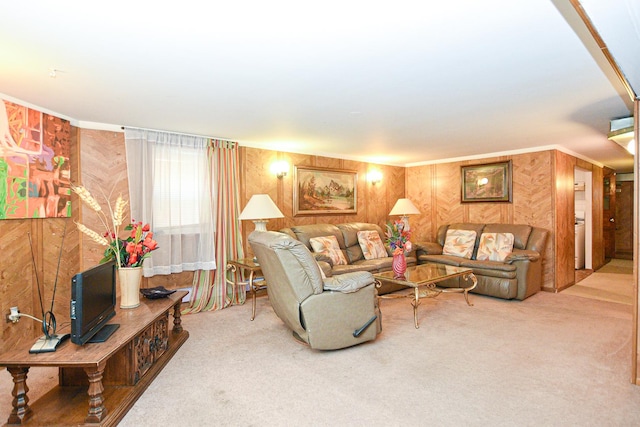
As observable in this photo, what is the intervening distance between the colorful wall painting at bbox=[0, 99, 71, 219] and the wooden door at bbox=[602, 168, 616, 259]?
378 inches

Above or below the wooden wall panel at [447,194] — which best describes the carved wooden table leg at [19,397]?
below

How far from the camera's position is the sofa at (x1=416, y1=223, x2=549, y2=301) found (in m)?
4.48

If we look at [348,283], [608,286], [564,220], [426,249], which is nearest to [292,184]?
[426,249]

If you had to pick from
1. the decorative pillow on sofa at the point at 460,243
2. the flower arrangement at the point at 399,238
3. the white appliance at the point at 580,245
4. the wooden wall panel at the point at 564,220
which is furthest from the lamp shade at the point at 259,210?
the white appliance at the point at 580,245

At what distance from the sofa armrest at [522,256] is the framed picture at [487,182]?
113cm

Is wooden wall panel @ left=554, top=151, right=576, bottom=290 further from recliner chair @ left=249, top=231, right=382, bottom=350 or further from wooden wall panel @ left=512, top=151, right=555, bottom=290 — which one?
recliner chair @ left=249, top=231, right=382, bottom=350

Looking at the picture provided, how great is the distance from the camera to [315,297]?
8.98 feet

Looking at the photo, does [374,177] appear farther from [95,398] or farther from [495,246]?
[95,398]

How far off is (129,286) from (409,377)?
2317 mm

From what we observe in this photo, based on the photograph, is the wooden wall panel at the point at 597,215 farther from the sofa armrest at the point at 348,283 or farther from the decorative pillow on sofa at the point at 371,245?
the sofa armrest at the point at 348,283

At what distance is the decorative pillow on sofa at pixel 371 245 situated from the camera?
5.19 metres

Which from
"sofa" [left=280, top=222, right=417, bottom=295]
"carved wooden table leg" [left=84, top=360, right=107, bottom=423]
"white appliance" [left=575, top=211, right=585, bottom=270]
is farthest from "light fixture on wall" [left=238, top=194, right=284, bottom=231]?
"white appliance" [left=575, top=211, right=585, bottom=270]

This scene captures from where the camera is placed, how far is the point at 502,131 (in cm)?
421

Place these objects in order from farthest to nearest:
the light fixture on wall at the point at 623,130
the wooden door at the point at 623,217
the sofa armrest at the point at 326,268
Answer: the wooden door at the point at 623,217
the sofa armrest at the point at 326,268
the light fixture on wall at the point at 623,130
